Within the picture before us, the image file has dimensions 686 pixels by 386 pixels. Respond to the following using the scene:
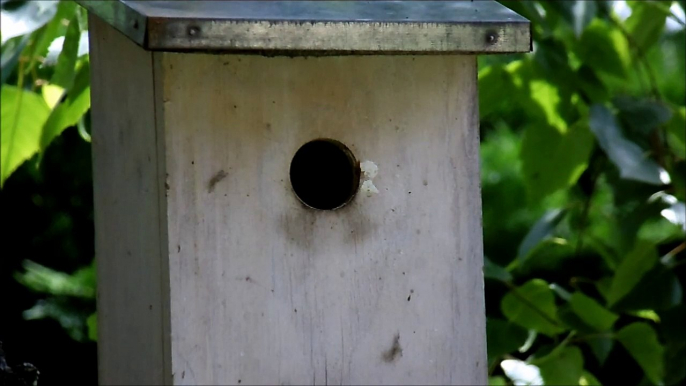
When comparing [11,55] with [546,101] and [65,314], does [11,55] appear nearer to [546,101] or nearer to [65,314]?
[546,101]

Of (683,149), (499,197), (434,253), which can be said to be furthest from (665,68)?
(434,253)

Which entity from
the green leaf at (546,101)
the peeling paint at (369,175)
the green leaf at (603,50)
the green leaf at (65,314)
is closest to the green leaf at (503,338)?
the green leaf at (546,101)

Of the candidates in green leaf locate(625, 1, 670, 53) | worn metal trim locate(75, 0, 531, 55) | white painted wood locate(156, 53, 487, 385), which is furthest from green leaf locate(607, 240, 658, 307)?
worn metal trim locate(75, 0, 531, 55)

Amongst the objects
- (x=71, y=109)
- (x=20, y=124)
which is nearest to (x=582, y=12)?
(x=71, y=109)

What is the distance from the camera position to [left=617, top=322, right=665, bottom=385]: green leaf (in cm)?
172

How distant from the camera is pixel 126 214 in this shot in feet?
4.32

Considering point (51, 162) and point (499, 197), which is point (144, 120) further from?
point (499, 197)

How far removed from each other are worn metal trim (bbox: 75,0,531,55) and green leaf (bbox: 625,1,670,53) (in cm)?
71

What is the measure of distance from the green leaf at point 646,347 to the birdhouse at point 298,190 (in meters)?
0.52

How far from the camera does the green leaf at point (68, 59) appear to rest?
148 centimetres

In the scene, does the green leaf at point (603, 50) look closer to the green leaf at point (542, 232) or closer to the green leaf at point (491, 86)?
the green leaf at point (491, 86)

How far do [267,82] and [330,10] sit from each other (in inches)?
4.3

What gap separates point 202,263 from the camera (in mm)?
1179

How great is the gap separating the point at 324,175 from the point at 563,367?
52cm
